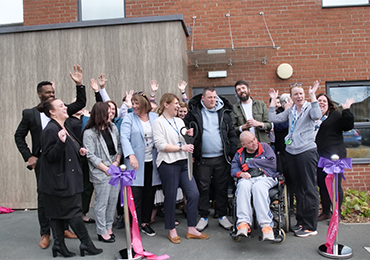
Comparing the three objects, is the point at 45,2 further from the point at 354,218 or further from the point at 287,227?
the point at 354,218

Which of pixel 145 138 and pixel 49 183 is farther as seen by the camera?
pixel 145 138

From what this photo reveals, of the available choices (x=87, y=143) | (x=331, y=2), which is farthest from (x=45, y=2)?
(x=331, y=2)

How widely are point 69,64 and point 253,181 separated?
4.22 meters

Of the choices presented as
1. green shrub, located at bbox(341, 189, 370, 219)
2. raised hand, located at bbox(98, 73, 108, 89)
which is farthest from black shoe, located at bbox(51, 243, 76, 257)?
green shrub, located at bbox(341, 189, 370, 219)

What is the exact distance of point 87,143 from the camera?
3.98 meters

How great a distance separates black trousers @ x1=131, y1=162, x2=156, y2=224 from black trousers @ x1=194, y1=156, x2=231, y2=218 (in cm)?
66

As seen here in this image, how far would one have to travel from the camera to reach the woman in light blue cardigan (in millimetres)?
4168

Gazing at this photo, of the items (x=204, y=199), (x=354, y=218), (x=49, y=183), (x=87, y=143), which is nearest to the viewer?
(x=49, y=183)

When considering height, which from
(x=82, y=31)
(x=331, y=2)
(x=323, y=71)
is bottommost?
(x=323, y=71)

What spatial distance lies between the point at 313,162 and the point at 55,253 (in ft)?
11.0

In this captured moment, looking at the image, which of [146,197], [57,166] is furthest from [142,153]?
[57,166]

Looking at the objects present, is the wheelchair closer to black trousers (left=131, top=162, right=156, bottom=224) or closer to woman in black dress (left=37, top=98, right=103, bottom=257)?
black trousers (left=131, top=162, right=156, bottom=224)

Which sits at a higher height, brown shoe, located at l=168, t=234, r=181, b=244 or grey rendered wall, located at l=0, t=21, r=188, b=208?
grey rendered wall, located at l=0, t=21, r=188, b=208

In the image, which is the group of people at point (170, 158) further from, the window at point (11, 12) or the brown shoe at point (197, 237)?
the window at point (11, 12)
